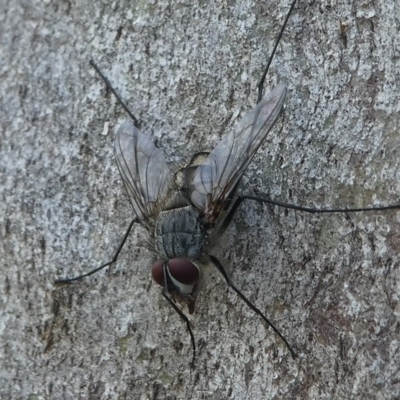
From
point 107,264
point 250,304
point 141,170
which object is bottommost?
point 250,304

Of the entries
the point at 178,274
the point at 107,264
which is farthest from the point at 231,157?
the point at 107,264

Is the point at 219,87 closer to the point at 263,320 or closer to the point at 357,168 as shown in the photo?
the point at 357,168

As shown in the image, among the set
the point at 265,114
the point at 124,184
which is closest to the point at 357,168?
the point at 265,114

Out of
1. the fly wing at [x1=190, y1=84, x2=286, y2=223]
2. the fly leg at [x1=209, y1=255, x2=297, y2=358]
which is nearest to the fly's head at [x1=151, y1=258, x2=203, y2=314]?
the fly leg at [x1=209, y1=255, x2=297, y2=358]

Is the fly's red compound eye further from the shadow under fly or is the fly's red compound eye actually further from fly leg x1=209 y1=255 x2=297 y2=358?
fly leg x1=209 y1=255 x2=297 y2=358

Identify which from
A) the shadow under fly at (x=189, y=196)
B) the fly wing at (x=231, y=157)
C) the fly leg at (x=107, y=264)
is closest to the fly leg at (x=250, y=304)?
the shadow under fly at (x=189, y=196)

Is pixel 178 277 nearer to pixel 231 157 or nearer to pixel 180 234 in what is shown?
pixel 180 234
